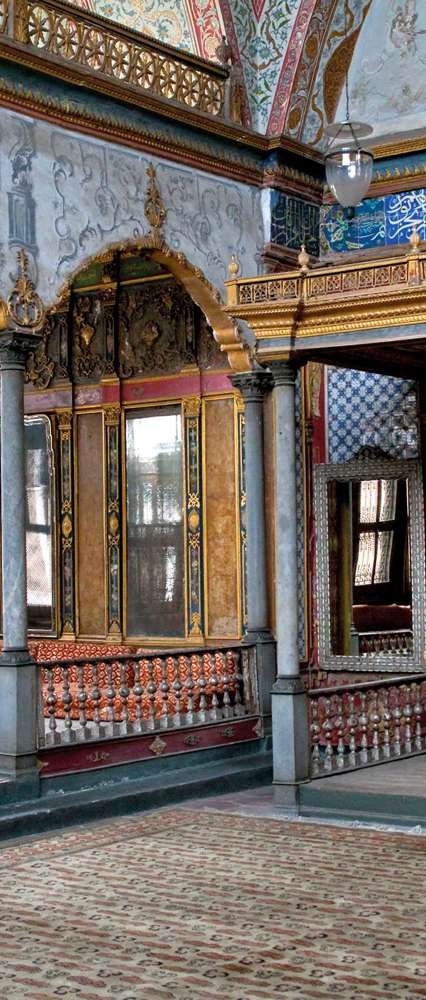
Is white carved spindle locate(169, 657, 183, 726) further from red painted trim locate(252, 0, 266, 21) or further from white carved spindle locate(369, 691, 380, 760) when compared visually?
red painted trim locate(252, 0, 266, 21)

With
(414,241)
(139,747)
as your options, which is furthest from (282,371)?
(139,747)

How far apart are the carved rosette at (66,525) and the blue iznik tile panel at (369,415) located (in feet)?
7.16

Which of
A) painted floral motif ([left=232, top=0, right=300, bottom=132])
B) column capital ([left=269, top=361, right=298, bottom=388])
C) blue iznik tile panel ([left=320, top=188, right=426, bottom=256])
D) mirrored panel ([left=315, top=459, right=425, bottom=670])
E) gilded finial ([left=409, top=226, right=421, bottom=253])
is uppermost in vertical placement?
painted floral motif ([left=232, top=0, right=300, bottom=132])

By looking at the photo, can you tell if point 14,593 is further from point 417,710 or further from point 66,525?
point 66,525

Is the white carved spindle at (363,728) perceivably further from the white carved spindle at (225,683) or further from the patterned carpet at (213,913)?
the white carved spindle at (225,683)

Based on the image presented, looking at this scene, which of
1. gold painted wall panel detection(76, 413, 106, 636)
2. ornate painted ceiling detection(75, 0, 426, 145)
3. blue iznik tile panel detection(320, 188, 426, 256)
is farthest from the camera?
gold painted wall panel detection(76, 413, 106, 636)

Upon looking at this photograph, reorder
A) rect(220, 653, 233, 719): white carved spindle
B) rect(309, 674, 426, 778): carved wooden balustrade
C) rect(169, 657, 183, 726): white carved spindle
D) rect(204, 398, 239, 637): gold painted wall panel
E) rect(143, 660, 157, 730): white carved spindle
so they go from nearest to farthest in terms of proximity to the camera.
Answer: rect(309, 674, 426, 778): carved wooden balustrade
rect(143, 660, 157, 730): white carved spindle
rect(169, 657, 183, 726): white carved spindle
rect(220, 653, 233, 719): white carved spindle
rect(204, 398, 239, 637): gold painted wall panel

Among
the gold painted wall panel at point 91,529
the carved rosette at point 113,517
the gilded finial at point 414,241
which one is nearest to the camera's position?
the gilded finial at point 414,241

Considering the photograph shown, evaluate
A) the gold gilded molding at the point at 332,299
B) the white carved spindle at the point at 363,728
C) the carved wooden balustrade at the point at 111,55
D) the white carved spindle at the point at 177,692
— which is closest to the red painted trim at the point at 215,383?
the carved wooden balustrade at the point at 111,55

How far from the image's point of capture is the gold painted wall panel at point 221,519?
1049 cm

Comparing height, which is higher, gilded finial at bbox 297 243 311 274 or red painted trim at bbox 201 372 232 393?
gilded finial at bbox 297 243 311 274

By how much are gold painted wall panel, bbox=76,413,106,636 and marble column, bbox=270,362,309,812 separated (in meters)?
3.11

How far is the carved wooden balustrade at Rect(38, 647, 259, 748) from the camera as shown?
824 cm

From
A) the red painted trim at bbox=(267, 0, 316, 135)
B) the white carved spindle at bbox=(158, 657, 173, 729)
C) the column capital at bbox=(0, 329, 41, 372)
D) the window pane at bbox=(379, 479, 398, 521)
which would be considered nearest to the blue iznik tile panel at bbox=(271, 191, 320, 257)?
the red painted trim at bbox=(267, 0, 316, 135)
